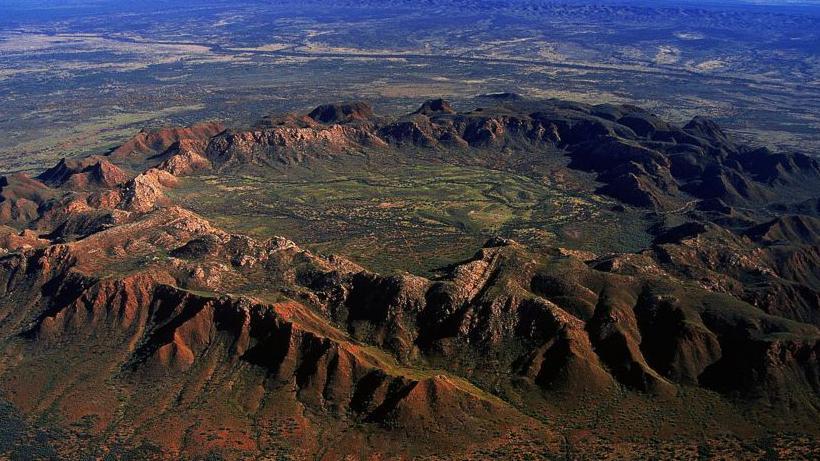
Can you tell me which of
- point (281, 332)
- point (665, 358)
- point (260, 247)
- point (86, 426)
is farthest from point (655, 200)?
point (86, 426)

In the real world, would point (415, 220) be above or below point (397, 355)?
below

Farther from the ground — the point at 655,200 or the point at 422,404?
the point at 422,404

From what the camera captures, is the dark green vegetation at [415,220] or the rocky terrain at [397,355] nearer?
the rocky terrain at [397,355]

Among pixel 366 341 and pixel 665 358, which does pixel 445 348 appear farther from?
pixel 665 358

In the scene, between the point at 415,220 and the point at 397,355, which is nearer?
the point at 397,355

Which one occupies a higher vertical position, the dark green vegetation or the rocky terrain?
the rocky terrain

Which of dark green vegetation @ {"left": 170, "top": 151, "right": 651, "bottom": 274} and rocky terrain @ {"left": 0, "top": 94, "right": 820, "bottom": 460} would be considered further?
dark green vegetation @ {"left": 170, "top": 151, "right": 651, "bottom": 274}

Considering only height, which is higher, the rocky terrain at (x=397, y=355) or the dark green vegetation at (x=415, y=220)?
the rocky terrain at (x=397, y=355)

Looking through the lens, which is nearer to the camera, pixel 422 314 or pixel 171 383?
pixel 171 383
